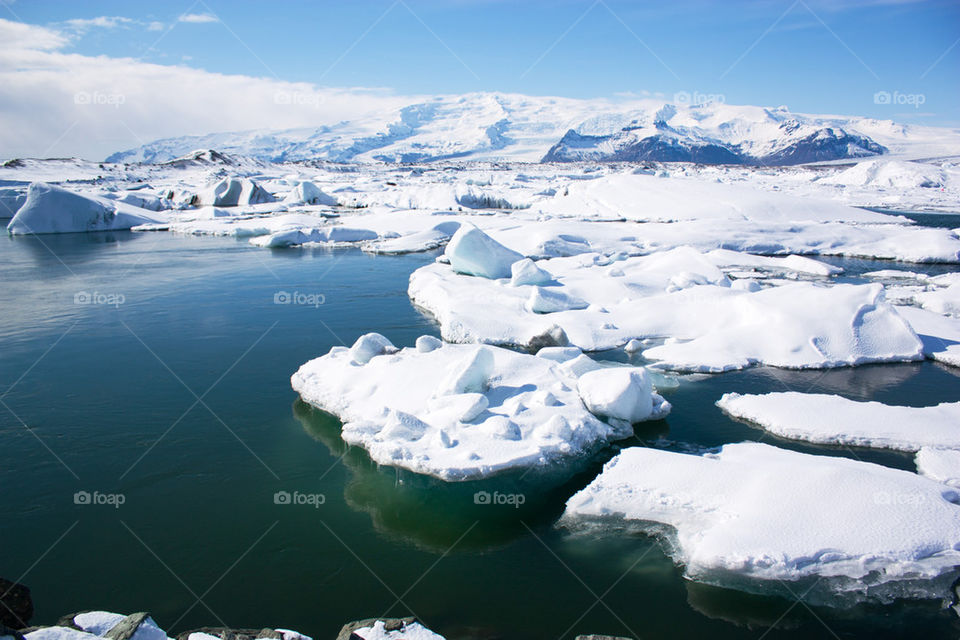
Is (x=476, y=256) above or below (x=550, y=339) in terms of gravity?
above

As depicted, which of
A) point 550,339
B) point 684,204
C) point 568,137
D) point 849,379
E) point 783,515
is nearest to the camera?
point 783,515

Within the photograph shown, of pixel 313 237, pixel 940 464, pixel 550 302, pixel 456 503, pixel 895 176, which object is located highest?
pixel 895 176

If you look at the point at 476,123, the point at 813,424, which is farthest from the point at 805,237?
the point at 476,123

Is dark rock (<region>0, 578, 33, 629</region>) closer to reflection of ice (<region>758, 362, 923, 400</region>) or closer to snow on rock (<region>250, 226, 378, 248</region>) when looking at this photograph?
reflection of ice (<region>758, 362, 923, 400</region>)

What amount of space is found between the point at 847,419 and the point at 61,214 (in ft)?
92.9

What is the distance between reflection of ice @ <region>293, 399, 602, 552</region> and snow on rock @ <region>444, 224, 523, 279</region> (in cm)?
853

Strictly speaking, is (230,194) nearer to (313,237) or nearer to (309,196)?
(309,196)

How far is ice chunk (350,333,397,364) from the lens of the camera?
7.94 meters

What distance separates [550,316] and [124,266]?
13211 mm

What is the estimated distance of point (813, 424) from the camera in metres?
6.70

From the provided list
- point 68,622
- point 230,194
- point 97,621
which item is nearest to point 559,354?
point 97,621

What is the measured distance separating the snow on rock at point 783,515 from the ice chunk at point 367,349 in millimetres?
3727

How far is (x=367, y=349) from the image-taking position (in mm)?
8008

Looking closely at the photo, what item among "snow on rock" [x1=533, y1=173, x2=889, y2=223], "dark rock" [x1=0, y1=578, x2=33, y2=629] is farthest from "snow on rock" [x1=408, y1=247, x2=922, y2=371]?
"snow on rock" [x1=533, y1=173, x2=889, y2=223]
